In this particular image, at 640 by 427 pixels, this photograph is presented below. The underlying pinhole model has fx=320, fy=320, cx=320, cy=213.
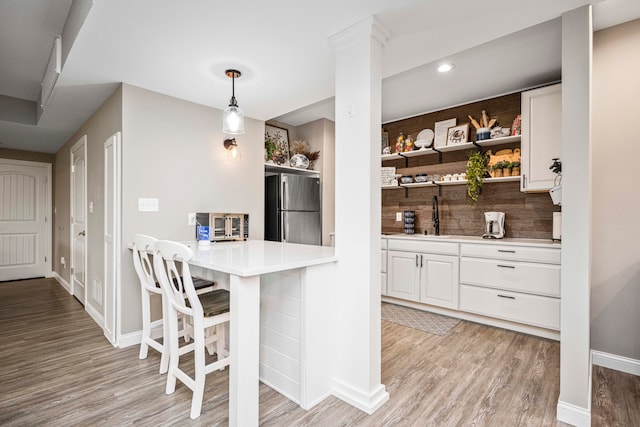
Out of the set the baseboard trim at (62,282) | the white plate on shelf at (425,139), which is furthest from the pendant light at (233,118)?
the baseboard trim at (62,282)

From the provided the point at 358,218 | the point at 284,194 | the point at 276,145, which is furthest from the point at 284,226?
the point at 358,218

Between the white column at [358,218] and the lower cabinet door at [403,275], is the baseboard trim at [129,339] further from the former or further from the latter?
the lower cabinet door at [403,275]

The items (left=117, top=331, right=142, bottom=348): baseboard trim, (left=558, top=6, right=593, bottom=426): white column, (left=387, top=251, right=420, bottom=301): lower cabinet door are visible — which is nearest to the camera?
(left=558, top=6, right=593, bottom=426): white column

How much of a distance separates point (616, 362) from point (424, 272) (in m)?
1.63

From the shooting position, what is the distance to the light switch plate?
2766 millimetres

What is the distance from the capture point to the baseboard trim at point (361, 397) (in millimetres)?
1842

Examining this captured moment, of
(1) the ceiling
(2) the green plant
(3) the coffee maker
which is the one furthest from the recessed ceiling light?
(3) the coffee maker

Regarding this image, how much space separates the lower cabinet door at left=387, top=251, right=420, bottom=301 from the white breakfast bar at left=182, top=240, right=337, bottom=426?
5.89 ft

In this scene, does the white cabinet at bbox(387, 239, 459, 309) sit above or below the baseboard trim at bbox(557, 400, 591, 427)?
above

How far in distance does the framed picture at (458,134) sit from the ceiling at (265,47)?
1.14 feet

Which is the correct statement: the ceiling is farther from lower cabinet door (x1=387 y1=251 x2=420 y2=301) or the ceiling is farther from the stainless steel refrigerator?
lower cabinet door (x1=387 y1=251 x2=420 y2=301)

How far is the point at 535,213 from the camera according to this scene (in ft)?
10.8

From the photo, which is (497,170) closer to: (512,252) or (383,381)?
(512,252)

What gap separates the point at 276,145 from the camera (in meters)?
4.29
